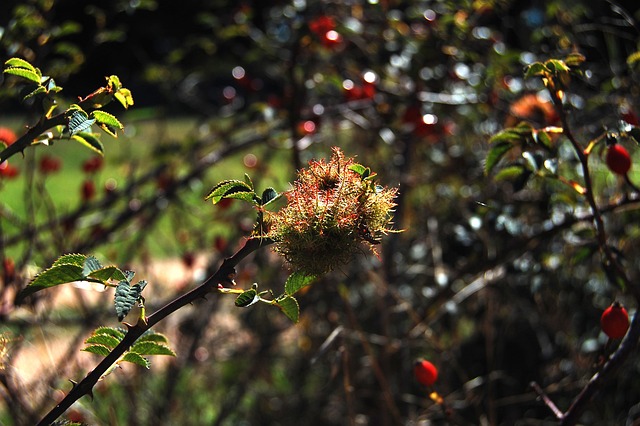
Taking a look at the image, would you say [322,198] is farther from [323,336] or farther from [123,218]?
[323,336]

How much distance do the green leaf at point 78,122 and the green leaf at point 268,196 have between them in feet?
0.63

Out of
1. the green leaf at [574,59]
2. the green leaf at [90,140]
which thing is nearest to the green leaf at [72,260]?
the green leaf at [90,140]

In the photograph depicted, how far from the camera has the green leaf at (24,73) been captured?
2.56 feet

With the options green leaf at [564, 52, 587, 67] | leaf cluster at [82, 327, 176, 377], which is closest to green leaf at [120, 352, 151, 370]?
leaf cluster at [82, 327, 176, 377]

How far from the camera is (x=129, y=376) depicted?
2.33 metres

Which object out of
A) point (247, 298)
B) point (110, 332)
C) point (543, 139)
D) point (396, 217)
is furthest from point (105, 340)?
point (396, 217)

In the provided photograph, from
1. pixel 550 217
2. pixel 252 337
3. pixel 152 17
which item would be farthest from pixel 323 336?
pixel 152 17

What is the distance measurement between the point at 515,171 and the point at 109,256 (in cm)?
171

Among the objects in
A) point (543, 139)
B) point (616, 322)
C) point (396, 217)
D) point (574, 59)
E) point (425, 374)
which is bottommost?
point (396, 217)

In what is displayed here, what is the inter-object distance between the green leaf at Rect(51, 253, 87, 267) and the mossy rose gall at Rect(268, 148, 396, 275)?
18cm

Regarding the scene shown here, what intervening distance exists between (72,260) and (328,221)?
0.24m

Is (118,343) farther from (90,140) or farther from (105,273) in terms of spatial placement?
(90,140)

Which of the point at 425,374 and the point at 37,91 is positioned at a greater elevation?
the point at 37,91

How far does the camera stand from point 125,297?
67 cm
